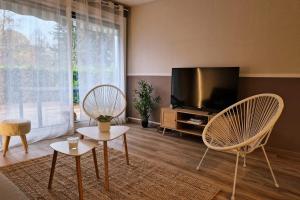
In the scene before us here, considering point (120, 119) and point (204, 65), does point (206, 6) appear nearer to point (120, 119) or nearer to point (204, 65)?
point (204, 65)

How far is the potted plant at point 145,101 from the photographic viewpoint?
4094 mm

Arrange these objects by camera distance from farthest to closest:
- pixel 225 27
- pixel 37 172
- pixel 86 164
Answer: pixel 225 27 → pixel 86 164 → pixel 37 172

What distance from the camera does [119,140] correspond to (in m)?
3.37

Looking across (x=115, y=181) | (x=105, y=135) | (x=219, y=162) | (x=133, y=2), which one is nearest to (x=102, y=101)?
(x=105, y=135)

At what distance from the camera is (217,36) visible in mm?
3350

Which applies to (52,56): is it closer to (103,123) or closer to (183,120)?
(103,123)

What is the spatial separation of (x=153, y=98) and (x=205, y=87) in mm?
1254

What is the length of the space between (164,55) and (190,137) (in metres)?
1.57

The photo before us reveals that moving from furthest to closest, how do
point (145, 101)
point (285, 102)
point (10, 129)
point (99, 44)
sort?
1. point (145, 101)
2. point (99, 44)
3. point (285, 102)
4. point (10, 129)

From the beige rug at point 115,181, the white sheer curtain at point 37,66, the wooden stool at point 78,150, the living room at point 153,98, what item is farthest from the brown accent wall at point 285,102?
the white sheer curtain at point 37,66

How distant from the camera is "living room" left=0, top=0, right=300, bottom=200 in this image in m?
2.01

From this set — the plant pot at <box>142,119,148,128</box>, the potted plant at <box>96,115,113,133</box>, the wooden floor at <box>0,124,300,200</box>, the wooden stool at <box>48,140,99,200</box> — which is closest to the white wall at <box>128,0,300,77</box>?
the plant pot at <box>142,119,148,128</box>

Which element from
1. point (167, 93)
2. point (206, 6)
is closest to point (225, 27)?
point (206, 6)

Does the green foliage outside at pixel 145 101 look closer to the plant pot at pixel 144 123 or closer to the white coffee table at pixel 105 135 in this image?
the plant pot at pixel 144 123
